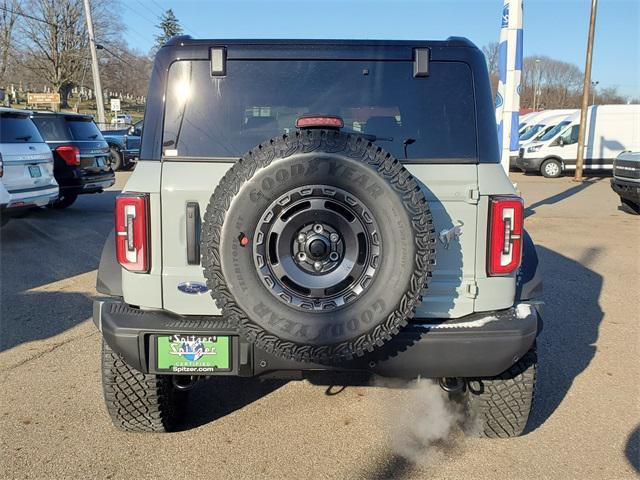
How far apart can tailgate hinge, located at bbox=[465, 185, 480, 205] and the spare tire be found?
0.34m

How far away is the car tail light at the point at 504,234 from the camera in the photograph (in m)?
2.72

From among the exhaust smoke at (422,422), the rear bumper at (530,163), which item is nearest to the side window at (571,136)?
the rear bumper at (530,163)

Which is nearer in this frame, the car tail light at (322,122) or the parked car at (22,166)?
the car tail light at (322,122)

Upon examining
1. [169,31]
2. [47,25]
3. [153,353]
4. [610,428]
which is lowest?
[610,428]

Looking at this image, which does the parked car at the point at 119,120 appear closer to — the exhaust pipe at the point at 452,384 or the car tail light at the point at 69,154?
the car tail light at the point at 69,154

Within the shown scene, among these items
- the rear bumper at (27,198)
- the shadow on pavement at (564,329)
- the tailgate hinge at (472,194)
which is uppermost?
the tailgate hinge at (472,194)

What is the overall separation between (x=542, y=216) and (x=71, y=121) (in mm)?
9639

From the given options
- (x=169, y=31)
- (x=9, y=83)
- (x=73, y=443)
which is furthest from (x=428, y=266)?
(x=169, y=31)

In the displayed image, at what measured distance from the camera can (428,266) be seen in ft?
8.16

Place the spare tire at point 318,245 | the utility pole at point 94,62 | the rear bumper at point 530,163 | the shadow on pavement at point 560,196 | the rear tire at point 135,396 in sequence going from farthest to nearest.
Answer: the utility pole at point 94,62 < the rear bumper at point 530,163 < the shadow on pavement at point 560,196 < the rear tire at point 135,396 < the spare tire at point 318,245

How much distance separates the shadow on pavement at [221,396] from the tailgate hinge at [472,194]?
190 cm

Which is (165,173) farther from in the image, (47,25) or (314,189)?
(47,25)

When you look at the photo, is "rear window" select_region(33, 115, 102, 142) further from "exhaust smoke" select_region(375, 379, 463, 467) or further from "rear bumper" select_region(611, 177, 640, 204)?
"rear bumper" select_region(611, 177, 640, 204)

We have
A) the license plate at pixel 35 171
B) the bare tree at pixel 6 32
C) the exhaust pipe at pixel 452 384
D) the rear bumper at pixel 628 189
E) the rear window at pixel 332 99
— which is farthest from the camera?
the bare tree at pixel 6 32
